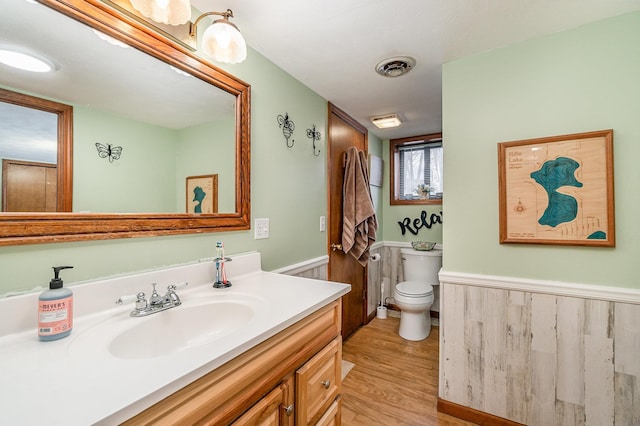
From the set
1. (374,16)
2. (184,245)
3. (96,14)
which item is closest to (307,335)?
(184,245)

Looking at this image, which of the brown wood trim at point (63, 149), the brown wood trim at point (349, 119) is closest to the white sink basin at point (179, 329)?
the brown wood trim at point (63, 149)

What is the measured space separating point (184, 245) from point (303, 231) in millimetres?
870

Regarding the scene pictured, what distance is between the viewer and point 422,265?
110 inches

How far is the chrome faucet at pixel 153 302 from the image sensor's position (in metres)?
0.88

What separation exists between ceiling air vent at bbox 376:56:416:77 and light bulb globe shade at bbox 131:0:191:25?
3.63 feet

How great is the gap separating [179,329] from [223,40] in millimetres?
1133

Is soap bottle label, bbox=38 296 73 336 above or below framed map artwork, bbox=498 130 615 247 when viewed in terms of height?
below

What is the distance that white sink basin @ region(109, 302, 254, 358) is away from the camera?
2.62 feet

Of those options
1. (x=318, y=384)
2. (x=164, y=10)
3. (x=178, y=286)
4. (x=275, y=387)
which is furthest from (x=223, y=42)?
(x=318, y=384)

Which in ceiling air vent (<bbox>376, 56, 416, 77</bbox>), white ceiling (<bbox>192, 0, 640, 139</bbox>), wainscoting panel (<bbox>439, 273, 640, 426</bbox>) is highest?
white ceiling (<bbox>192, 0, 640, 139</bbox>)

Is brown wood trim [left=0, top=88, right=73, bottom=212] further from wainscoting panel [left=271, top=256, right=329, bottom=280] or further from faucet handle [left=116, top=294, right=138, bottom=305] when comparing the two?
wainscoting panel [left=271, top=256, right=329, bottom=280]

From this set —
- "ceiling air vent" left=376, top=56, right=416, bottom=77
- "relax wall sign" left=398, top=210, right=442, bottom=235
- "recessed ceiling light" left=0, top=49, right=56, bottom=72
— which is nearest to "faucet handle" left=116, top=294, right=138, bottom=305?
"recessed ceiling light" left=0, top=49, right=56, bottom=72

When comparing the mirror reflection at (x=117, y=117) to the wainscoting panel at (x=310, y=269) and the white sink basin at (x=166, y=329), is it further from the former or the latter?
the wainscoting panel at (x=310, y=269)

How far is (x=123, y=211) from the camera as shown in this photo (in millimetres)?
967
